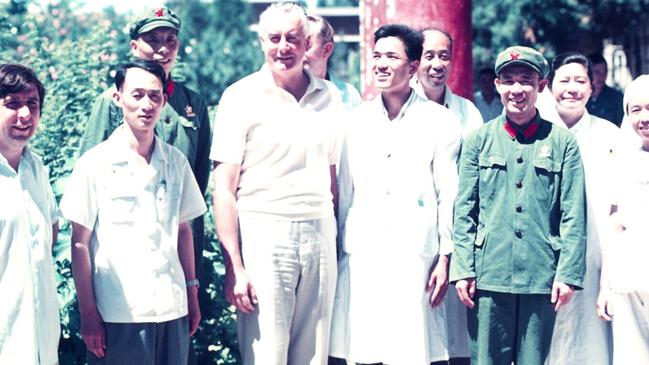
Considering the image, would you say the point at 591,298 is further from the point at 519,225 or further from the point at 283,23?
the point at 283,23

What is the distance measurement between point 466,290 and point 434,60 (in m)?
1.40

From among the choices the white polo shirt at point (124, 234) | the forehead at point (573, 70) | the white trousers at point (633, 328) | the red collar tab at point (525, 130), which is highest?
the forehead at point (573, 70)

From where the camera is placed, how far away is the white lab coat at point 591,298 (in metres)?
5.42

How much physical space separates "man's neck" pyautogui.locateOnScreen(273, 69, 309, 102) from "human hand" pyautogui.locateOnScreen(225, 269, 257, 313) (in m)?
0.90

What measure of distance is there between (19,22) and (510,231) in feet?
18.6

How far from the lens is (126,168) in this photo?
4859 millimetres

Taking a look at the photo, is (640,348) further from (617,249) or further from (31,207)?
(31,207)

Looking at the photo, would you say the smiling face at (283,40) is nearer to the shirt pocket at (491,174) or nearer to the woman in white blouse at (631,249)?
the shirt pocket at (491,174)

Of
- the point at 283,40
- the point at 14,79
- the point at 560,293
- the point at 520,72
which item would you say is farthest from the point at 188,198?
the point at 560,293

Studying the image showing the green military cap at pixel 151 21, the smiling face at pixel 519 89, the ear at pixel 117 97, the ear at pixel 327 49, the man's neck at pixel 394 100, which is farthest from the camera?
the ear at pixel 327 49

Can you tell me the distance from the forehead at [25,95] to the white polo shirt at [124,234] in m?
0.39

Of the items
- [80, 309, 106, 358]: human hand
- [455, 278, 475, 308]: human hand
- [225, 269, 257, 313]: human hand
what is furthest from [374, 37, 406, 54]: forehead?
[80, 309, 106, 358]: human hand

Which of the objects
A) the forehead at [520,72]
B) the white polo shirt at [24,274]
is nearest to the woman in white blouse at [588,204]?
the forehead at [520,72]

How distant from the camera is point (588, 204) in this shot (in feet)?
17.8
